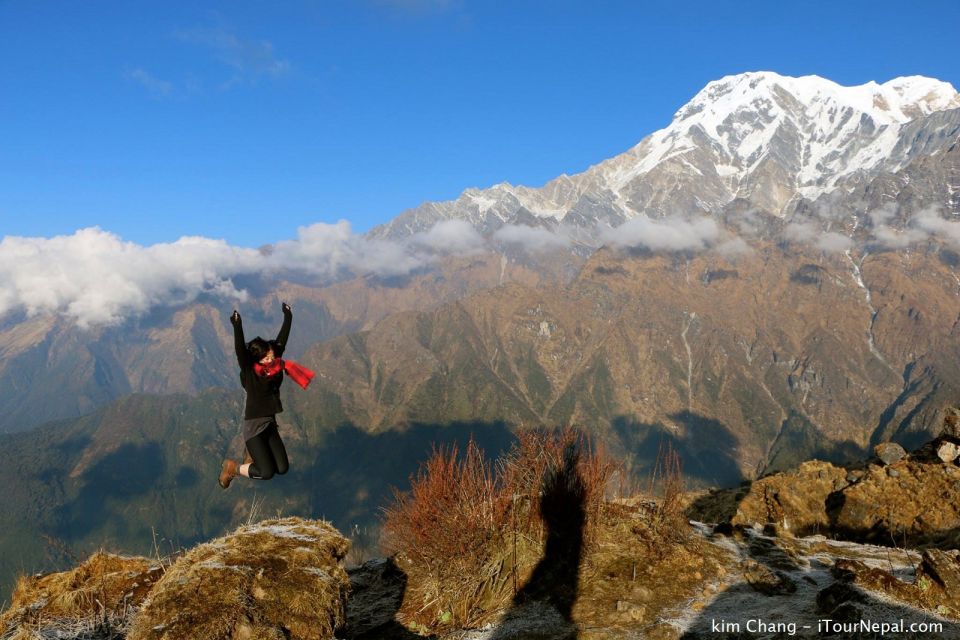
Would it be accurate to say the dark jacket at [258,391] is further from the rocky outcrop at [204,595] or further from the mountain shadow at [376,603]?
the mountain shadow at [376,603]

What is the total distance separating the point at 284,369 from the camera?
516 inches

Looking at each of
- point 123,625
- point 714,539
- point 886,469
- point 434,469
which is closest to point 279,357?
point 434,469

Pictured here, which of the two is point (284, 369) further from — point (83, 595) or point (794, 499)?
point (794, 499)

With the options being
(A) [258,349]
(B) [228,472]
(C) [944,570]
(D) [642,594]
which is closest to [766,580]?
(D) [642,594]

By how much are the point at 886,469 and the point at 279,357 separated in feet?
89.5

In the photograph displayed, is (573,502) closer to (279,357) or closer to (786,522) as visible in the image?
(279,357)

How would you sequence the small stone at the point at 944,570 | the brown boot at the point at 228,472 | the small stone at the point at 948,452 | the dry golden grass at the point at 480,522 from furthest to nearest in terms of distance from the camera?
the small stone at the point at 948,452 → the dry golden grass at the point at 480,522 → the brown boot at the point at 228,472 → the small stone at the point at 944,570

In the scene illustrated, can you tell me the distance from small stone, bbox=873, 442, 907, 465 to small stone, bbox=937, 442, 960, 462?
3058mm

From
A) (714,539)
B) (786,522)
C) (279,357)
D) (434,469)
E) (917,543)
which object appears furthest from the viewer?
(786,522)

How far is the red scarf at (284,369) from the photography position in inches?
501

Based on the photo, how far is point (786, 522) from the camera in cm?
2569

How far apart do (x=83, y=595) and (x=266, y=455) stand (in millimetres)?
4141

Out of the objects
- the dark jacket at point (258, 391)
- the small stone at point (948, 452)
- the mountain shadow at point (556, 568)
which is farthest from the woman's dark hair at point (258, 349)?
the small stone at point (948, 452)

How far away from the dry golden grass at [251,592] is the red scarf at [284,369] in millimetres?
3576
